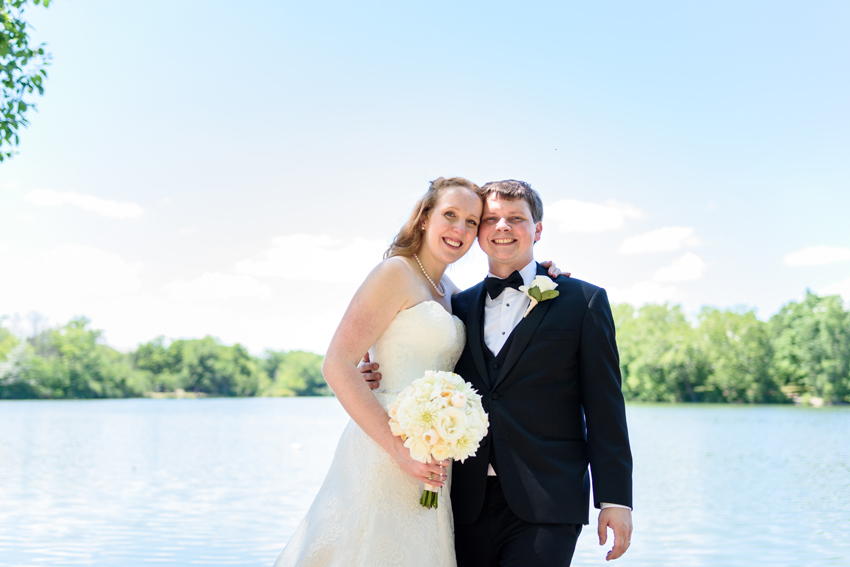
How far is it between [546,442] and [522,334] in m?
0.53

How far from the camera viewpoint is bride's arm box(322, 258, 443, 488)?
3373mm

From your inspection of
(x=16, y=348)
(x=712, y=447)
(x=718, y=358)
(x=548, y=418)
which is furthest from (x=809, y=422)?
(x=16, y=348)

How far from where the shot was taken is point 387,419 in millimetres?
3428

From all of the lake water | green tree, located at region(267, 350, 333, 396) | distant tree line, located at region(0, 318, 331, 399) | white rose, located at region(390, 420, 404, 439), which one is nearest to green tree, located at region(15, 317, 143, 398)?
distant tree line, located at region(0, 318, 331, 399)

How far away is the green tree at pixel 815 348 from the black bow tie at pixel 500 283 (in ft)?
195

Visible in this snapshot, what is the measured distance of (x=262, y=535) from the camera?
1137 centimetres

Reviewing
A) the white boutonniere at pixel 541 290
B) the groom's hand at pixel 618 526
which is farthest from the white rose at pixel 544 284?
the groom's hand at pixel 618 526

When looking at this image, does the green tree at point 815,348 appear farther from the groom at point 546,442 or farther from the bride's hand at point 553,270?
the groom at point 546,442

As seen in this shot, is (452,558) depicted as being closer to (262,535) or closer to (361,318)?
(361,318)

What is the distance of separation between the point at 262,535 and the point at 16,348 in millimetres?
78413

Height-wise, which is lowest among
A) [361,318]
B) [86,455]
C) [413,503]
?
[86,455]

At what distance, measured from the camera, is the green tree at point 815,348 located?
55.0 metres

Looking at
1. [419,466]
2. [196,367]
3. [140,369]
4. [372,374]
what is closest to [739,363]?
[372,374]

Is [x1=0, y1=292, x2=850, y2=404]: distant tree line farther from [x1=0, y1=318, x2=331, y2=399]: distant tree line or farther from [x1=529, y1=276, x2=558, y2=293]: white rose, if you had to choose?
[x1=529, y1=276, x2=558, y2=293]: white rose
